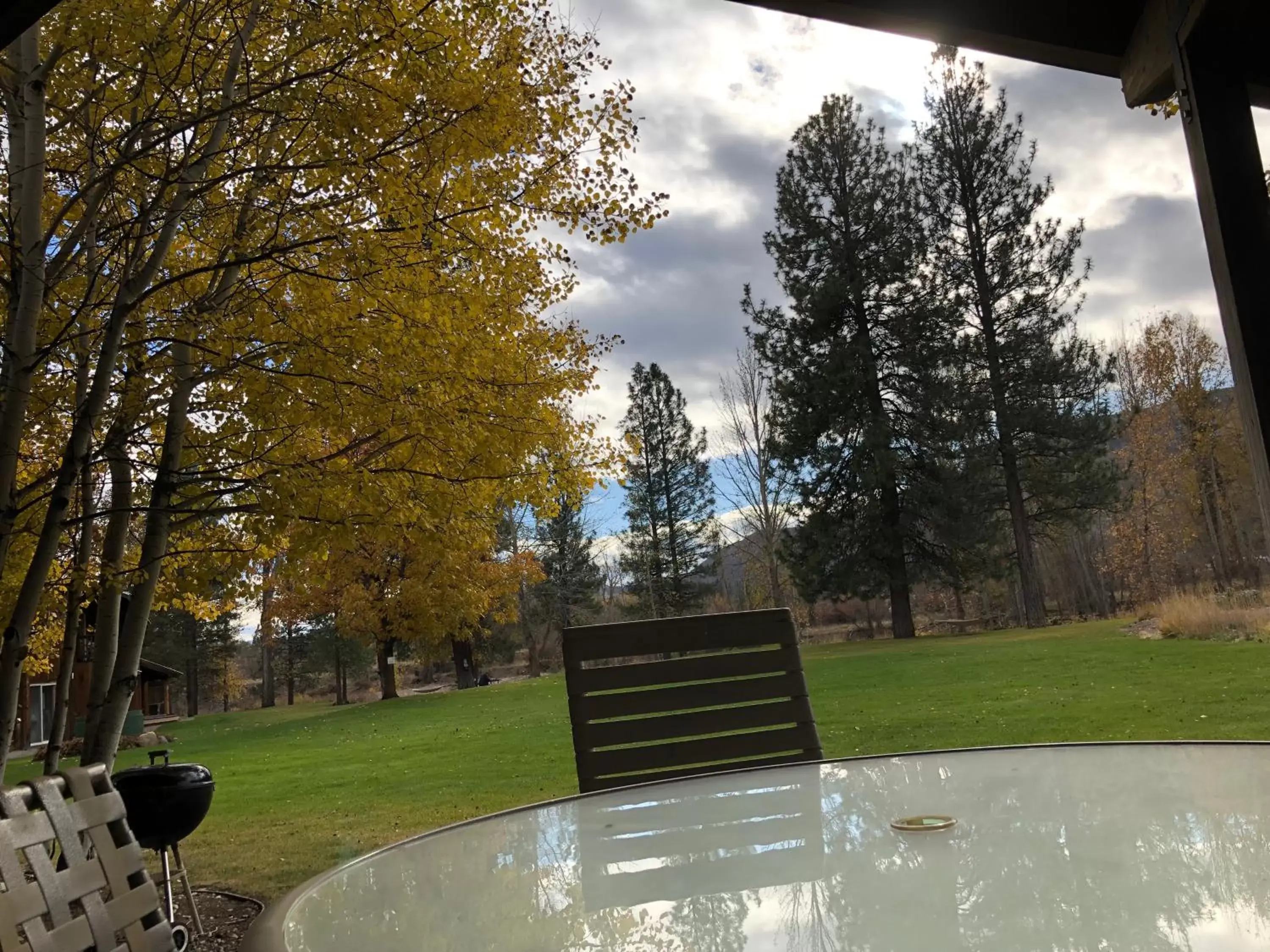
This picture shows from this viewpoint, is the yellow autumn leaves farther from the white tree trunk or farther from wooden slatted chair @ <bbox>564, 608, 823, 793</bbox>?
wooden slatted chair @ <bbox>564, 608, 823, 793</bbox>

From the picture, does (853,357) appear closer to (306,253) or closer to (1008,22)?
(306,253)

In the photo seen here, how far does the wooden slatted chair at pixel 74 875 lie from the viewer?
842 millimetres

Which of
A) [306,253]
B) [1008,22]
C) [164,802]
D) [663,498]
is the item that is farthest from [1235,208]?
[663,498]

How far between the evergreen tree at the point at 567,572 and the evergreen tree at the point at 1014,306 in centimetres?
1192

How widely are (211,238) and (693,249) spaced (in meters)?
14.6

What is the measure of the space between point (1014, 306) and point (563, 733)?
13.5 metres

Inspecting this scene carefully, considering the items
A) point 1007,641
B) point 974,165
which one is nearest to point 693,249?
point 974,165

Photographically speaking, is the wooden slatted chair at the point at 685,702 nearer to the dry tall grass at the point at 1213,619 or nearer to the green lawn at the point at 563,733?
the green lawn at the point at 563,733

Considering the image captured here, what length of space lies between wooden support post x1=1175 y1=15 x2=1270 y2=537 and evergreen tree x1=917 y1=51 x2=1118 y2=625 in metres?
16.1

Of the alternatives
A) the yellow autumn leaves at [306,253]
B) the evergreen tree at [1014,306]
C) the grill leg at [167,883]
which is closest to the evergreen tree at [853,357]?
the evergreen tree at [1014,306]

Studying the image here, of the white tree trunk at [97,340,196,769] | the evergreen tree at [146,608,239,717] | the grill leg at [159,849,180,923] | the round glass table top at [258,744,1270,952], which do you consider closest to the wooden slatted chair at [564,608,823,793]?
the round glass table top at [258,744,1270,952]

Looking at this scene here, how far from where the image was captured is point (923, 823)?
116 cm

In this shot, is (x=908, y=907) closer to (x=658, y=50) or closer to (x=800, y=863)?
(x=800, y=863)

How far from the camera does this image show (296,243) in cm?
316
